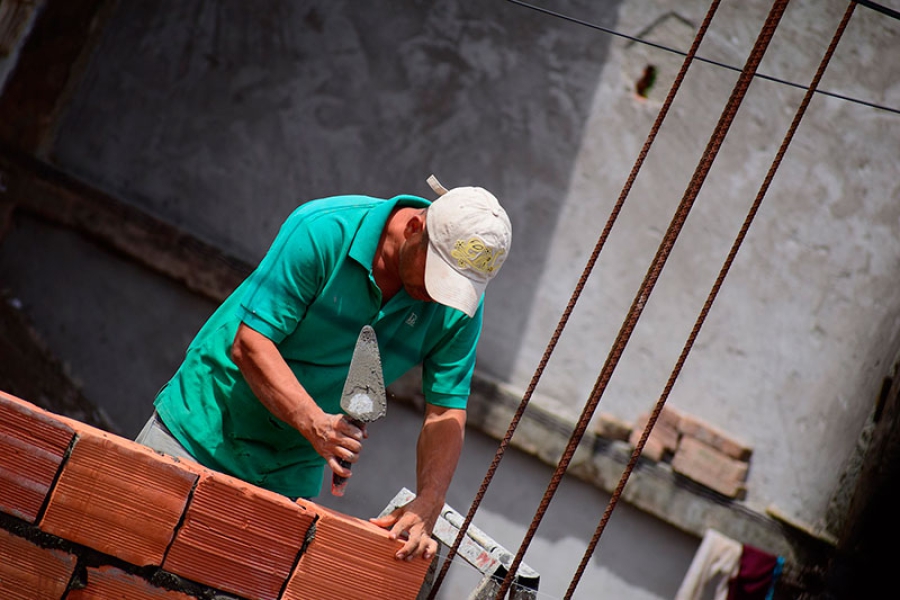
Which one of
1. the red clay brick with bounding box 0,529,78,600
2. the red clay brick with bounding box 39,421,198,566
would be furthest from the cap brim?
the red clay brick with bounding box 0,529,78,600

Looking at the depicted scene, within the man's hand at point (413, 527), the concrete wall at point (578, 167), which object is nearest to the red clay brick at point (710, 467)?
the concrete wall at point (578, 167)

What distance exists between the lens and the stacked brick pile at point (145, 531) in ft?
7.89

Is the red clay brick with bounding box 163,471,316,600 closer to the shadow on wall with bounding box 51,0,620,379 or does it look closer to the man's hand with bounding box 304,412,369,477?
the man's hand with bounding box 304,412,369,477

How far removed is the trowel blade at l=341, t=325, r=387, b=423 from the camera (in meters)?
2.39

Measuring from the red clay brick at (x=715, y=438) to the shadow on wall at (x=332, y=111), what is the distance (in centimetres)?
118

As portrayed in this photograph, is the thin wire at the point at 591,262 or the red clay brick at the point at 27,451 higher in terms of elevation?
the thin wire at the point at 591,262

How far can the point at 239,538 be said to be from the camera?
2.51 metres

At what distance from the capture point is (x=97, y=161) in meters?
6.54

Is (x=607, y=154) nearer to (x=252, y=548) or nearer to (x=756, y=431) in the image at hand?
(x=756, y=431)

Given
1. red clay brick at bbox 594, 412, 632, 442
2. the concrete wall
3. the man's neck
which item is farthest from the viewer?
red clay brick at bbox 594, 412, 632, 442

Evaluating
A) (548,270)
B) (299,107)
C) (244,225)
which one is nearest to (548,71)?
(548,270)

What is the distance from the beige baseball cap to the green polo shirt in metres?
0.24

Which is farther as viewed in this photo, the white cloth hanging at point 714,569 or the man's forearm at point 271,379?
the white cloth hanging at point 714,569

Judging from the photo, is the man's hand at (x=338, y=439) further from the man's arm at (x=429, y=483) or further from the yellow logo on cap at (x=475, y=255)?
the yellow logo on cap at (x=475, y=255)
